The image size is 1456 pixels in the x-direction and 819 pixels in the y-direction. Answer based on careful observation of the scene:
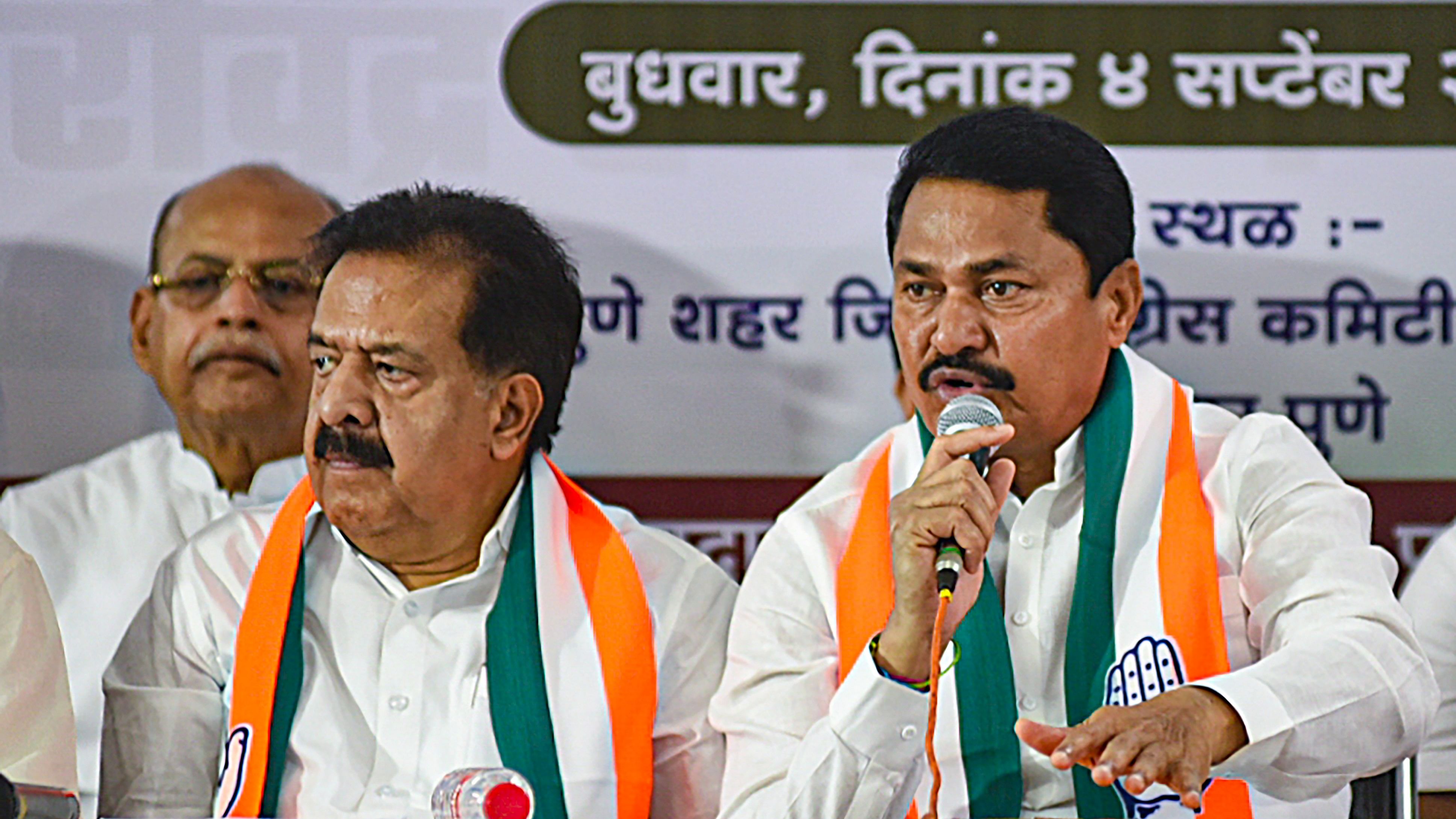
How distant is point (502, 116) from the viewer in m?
3.93

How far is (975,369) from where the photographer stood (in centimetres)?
321

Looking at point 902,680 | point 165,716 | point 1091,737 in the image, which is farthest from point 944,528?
point 165,716

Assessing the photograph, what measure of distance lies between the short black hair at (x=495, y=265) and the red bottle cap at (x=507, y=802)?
1.03 metres

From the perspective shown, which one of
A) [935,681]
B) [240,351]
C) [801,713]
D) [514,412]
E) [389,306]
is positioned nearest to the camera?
[935,681]

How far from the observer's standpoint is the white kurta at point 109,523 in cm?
375

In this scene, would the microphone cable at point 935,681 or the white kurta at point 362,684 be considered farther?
the white kurta at point 362,684

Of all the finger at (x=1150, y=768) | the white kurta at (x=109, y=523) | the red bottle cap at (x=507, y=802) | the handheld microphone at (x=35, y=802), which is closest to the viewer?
the handheld microphone at (x=35, y=802)

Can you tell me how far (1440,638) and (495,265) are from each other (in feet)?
6.72

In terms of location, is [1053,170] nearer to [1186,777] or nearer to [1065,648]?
[1065,648]

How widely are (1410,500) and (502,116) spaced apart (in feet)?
6.95

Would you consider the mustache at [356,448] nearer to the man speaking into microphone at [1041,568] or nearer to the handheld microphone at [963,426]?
the man speaking into microphone at [1041,568]

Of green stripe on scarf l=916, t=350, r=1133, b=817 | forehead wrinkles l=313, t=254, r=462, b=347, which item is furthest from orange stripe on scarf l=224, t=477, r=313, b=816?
green stripe on scarf l=916, t=350, r=1133, b=817

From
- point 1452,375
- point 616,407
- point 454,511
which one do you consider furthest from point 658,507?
point 1452,375

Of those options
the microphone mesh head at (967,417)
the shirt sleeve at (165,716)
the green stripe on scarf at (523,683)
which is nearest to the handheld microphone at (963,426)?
the microphone mesh head at (967,417)
